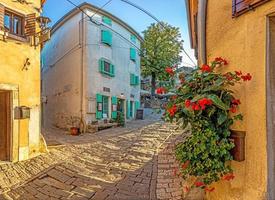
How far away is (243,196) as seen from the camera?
8.93 feet

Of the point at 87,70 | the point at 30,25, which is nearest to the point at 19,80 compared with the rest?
the point at 30,25

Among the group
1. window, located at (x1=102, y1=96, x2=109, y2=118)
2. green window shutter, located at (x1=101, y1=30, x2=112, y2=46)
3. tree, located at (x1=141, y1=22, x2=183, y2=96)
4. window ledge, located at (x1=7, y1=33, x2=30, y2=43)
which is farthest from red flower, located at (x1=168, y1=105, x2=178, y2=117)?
tree, located at (x1=141, y1=22, x2=183, y2=96)

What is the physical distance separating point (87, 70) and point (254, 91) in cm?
1249

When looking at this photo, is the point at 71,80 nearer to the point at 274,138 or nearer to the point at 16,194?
the point at 16,194

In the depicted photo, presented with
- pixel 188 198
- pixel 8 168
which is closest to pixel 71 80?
pixel 8 168

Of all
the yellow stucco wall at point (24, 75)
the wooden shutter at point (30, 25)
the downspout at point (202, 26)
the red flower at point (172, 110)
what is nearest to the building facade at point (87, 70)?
the wooden shutter at point (30, 25)

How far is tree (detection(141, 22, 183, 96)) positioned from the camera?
26.0 m

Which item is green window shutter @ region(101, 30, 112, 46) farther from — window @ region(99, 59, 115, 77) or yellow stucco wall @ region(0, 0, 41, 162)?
yellow stucco wall @ region(0, 0, 41, 162)

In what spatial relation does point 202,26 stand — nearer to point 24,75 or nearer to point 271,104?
point 271,104

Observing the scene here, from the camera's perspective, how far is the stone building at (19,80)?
7248 mm

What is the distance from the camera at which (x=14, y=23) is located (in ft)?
25.6

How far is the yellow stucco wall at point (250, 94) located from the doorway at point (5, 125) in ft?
21.2

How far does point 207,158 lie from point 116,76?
14.8 m

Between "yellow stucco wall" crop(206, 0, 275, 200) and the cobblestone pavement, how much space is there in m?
2.33
